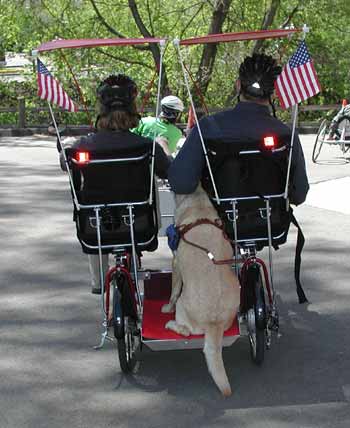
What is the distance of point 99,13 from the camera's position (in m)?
29.4

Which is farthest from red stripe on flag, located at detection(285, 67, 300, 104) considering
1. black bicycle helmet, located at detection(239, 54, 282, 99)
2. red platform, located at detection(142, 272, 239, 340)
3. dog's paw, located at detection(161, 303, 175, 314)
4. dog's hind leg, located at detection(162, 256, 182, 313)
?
dog's paw, located at detection(161, 303, 175, 314)

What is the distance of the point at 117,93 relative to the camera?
6.58 m

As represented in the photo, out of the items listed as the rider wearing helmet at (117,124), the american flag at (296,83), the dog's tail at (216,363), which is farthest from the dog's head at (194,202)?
the dog's tail at (216,363)

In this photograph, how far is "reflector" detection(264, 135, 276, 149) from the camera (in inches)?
244

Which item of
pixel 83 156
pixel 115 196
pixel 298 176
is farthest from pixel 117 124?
pixel 298 176

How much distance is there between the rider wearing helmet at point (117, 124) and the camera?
6.41m

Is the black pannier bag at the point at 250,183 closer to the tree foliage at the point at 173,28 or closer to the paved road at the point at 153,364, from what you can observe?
the paved road at the point at 153,364

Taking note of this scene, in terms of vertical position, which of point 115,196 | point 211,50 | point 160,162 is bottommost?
point 211,50

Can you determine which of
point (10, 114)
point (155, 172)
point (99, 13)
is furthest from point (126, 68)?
point (155, 172)

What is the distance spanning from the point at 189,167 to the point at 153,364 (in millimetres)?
1335

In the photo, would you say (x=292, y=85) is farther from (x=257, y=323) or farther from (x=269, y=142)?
(x=257, y=323)

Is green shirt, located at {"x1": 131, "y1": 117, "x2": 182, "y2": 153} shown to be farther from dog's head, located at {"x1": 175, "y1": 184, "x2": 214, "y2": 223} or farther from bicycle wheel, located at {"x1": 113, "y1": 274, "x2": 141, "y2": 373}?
bicycle wheel, located at {"x1": 113, "y1": 274, "x2": 141, "y2": 373}

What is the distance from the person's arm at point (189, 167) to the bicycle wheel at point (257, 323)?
2.20ft

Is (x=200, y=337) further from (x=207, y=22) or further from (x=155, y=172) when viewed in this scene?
(x=207, y=22)
